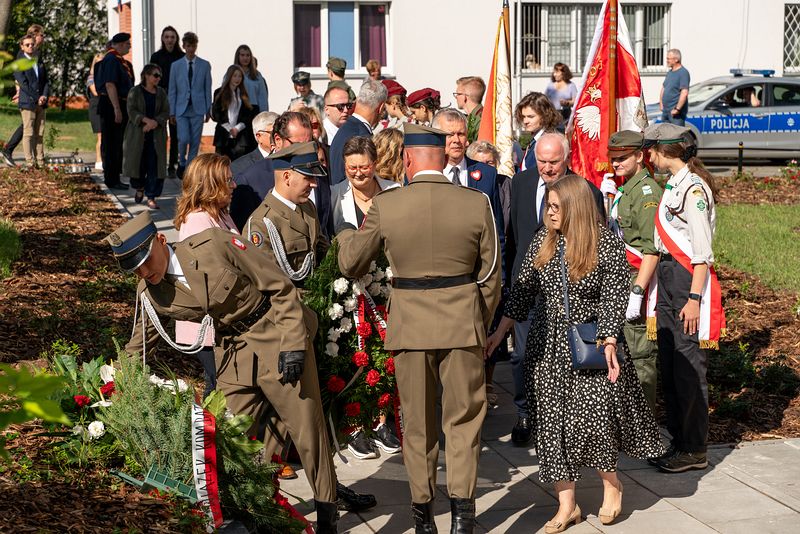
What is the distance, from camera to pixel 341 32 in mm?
24031

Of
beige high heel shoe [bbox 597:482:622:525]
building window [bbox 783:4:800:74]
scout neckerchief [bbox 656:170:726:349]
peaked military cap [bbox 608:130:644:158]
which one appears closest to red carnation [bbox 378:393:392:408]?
beige high heel shoe [bbox 597:482:622:525]

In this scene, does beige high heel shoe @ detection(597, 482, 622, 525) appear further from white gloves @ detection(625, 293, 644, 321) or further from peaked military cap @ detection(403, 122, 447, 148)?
peaked military cap @ detection(403, 122, 447, 148)

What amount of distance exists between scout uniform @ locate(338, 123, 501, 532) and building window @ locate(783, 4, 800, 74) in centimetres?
2312

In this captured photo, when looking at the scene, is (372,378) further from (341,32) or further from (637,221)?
(341,32)

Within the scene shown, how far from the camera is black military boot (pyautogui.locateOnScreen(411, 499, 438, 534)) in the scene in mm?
5812

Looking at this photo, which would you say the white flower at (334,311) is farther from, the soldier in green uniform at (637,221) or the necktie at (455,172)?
the necktie at (455,172)

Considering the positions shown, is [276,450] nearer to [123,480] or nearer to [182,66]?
[123,480]

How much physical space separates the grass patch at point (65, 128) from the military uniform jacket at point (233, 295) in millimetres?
17002

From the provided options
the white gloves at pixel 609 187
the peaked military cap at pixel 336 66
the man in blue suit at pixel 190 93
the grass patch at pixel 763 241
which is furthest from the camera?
the man in blue suit at pixel 190 93

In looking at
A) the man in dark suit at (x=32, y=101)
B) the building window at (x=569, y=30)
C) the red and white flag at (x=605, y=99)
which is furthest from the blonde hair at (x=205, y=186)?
the building window at (x=569, y=30)

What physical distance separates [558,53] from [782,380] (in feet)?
58.2

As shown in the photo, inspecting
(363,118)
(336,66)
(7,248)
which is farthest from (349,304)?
(336,66)

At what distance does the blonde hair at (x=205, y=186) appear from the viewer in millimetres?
6352

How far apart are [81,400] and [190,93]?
40.3 feet
